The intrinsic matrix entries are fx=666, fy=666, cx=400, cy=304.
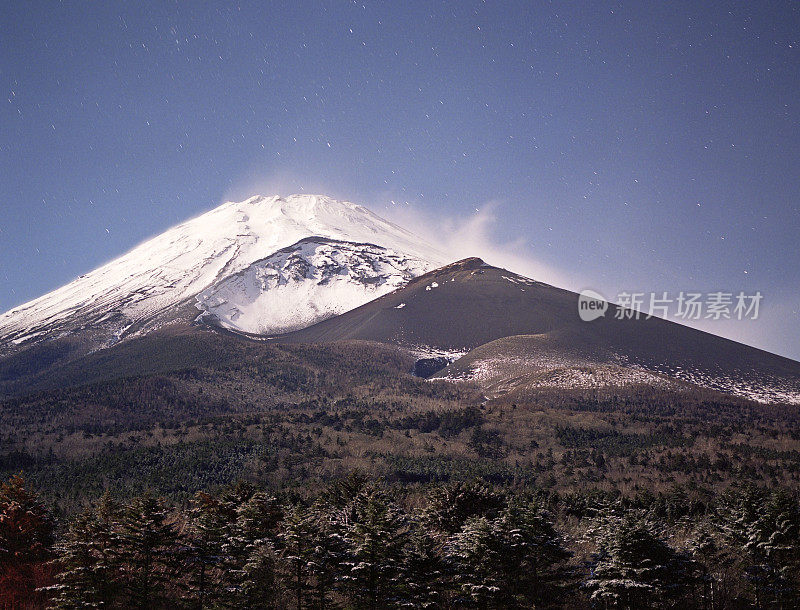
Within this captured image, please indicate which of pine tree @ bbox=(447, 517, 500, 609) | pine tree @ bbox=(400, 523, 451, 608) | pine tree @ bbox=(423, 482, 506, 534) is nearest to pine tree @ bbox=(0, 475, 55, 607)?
pine tree @ bbox=(400, 523, 451, 608)

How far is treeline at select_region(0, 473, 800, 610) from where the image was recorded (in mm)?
37344

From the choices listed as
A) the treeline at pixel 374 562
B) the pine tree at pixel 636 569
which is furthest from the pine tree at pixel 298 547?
the pine tree at pixel 636 569

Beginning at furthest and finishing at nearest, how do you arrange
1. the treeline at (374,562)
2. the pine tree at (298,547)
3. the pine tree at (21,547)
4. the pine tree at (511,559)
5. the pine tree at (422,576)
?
the pine tree at (21,547) → the pine tree at (298,547) → the pine tree at (511,559) → the treeline at (374,562) → the pine tree at (422,576)

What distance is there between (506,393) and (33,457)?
393 ft

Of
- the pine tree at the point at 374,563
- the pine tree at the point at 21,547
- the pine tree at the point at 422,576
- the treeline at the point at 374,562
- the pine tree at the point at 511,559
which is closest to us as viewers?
the pine tree at the point at 422,576

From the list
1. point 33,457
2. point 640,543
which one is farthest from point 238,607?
point 33,457

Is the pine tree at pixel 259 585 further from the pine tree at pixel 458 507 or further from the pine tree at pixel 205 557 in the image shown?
the pine tree at pixel 458 507

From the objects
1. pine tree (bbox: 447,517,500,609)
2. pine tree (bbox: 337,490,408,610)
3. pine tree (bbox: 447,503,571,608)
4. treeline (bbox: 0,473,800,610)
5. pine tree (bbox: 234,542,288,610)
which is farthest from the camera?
pine tree (bbox: 234,542,288,610)

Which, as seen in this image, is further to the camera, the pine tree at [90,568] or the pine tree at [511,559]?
the pine tree at [511,559]

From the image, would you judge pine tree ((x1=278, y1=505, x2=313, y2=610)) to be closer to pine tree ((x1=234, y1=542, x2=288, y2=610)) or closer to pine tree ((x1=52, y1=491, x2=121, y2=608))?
pine tree ((x1=234, y1=542, x2=288, y2=610))

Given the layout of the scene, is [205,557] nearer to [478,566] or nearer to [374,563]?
[374,563]

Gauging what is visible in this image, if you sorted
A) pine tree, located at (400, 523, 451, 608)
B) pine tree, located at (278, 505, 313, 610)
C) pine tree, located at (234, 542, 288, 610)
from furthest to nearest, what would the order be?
pine tree, located at (234, 542, 288, 610), pine tree, located at (278, 505, 313, 610), pine tree, located at (400, 523, 451, 608)

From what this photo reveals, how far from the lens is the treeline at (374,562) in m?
37.3

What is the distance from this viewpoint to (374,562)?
37938 mm
